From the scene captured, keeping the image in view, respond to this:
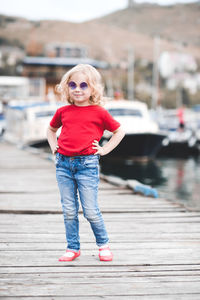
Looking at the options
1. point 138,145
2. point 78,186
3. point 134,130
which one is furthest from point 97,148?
point 138,145

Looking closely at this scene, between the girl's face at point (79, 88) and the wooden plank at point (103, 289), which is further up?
the girl's face at point (79, 88)

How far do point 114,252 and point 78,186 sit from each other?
76 cm

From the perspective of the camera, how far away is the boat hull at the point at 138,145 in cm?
1967

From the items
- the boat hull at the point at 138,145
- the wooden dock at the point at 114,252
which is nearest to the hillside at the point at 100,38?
the boat hull at the point at 138,145

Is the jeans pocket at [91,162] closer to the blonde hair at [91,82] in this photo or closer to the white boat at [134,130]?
the blonde hair at [91,82]

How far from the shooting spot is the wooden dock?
312 cm

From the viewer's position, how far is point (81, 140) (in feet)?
11.7

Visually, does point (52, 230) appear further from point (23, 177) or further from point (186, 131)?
point (186, 131)

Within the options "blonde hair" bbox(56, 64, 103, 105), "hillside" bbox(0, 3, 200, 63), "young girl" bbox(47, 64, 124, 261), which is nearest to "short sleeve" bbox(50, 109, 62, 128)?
"young girl" bbox(47, 64, 124, 261)

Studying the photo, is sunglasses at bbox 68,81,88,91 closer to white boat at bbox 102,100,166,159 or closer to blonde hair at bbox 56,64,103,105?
blonde hair at bbox 56,64,103,105

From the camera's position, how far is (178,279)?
3.36 m

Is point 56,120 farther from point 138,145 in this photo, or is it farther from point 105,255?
point 138,145

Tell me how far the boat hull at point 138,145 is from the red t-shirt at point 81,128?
1580cm

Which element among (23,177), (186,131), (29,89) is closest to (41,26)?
(29,89)
